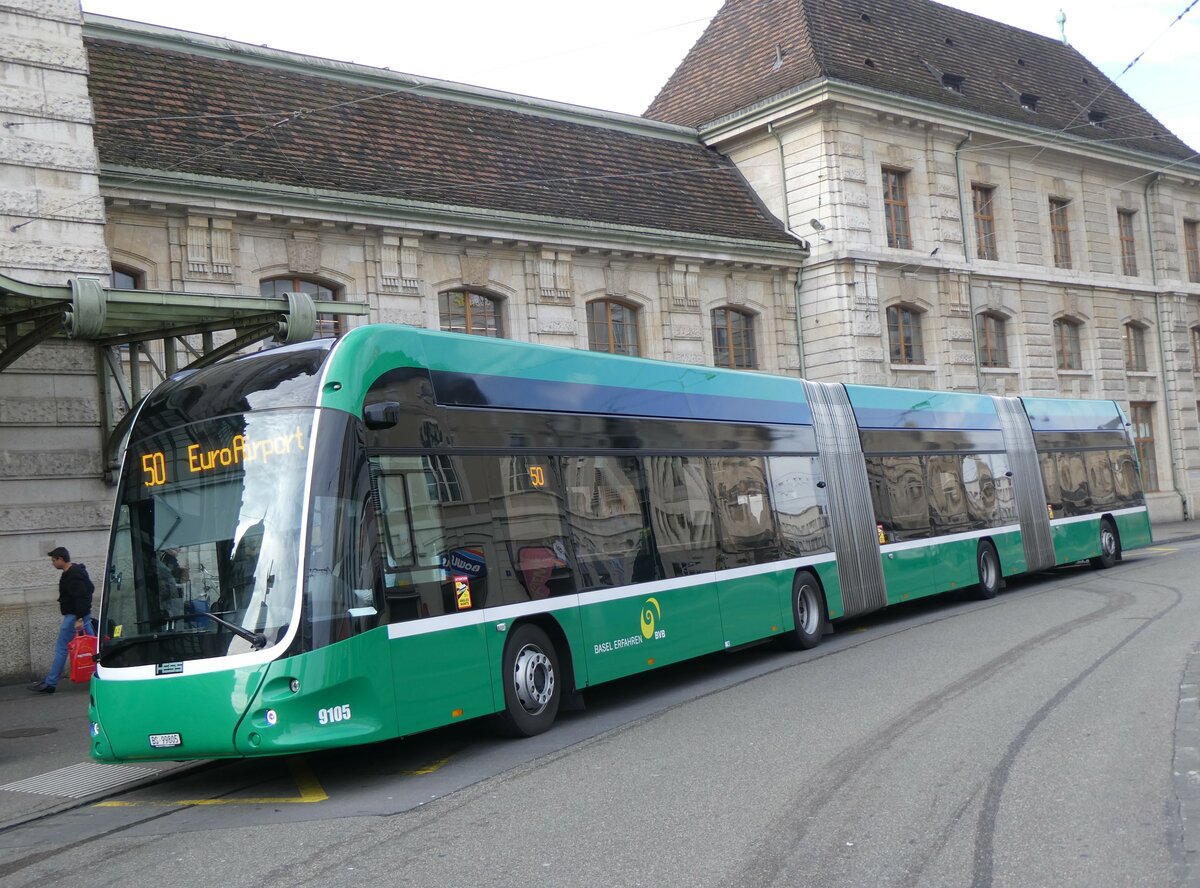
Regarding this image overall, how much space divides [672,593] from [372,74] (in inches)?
590

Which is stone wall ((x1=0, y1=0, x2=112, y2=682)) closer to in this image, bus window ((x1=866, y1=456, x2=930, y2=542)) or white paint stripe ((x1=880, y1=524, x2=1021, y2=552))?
bus window ((x1=866, y1=456, x2=930, y2=542))

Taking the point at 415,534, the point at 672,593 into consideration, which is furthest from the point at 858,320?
the point at 415,534

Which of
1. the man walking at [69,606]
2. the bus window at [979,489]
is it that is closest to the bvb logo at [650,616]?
the man walking at [69,606]

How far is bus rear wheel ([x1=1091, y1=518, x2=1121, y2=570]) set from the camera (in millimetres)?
25000

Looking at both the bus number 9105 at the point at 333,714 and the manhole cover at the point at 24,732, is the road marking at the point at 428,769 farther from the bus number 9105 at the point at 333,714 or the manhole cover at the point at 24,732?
the manhole cover at the point at 24,732

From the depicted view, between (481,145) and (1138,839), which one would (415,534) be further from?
(481,145)

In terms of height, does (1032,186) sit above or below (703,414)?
above

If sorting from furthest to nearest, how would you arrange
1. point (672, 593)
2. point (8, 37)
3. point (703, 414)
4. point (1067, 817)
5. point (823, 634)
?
point (823, 634), point (8, 37), point (703, 414), point (672, 593), point (1067, 817)

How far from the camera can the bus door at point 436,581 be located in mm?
8977

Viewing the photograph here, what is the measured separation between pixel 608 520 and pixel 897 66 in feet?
78.8

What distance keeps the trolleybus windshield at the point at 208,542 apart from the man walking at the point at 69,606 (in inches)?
206

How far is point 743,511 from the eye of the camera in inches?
560

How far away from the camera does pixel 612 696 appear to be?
12.6 metres

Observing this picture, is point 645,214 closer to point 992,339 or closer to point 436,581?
point 992,339
